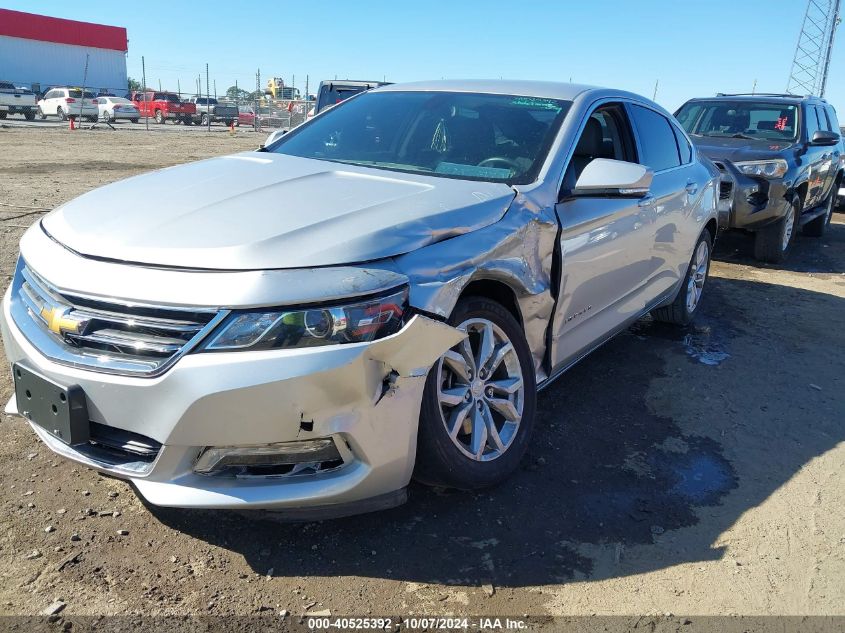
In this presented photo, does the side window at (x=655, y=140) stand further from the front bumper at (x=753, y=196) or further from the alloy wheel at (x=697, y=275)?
the front bumper at (x=753, y=196)

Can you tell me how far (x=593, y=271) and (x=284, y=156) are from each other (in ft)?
5.72

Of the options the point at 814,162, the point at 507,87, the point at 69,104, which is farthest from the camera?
the point at 69,104

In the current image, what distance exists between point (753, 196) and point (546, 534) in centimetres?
663

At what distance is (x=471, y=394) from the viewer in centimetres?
283

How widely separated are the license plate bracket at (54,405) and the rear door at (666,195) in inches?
127

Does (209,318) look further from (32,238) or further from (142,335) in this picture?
(32,238)

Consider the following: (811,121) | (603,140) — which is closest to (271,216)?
(603,140)

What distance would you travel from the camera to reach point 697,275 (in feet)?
18.5

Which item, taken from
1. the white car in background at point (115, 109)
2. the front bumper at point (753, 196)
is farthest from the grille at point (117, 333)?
the white car in background at point (115, 109)

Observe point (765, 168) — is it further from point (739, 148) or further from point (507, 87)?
point (507, 87)

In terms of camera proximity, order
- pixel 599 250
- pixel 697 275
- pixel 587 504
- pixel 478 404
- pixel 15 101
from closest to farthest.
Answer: pixel 478 404 → pixel 587 504 → pixel 599 250 → pixel 697 275 → pixel 15 101

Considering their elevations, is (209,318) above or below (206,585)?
above

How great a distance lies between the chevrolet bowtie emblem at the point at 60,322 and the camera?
7.66 feet

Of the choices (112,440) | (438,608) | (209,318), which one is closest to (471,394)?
(438,608)
